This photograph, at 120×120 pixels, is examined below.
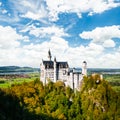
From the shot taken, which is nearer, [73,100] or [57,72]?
[73,100]

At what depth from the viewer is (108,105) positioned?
107312 mm

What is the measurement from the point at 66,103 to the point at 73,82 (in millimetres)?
18937

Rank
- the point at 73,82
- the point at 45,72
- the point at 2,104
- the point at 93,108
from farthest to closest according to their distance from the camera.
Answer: the point at 45,72
the point at 73,82
the point at 93,108
the point at 2,104

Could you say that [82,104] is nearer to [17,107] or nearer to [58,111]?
[58,111]

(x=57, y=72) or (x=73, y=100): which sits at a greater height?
(x=57, y=72)

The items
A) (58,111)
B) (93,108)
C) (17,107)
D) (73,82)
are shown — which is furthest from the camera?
(73,82)

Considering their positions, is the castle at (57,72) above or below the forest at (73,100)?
above

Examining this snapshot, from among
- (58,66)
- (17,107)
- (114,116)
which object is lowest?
(114,116)

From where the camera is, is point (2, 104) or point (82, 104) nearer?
point (2, 104)

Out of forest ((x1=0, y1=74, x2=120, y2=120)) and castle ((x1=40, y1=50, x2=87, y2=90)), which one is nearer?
forest ((x1=0, y1=74, x2=120, y2=120))

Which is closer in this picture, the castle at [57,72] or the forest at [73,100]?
the forest at [73,100]

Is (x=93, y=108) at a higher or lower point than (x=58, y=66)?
lower

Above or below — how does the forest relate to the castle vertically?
below

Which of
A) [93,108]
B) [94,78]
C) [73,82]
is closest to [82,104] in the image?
[93,108]
